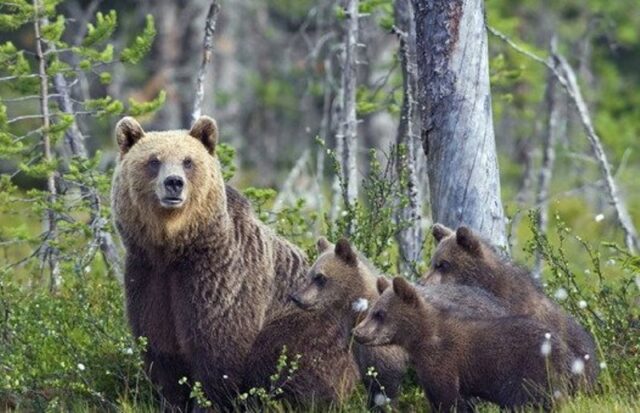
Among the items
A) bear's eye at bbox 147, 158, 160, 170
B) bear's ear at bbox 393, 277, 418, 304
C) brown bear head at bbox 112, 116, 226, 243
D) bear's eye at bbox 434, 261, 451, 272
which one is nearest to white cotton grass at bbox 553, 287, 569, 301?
bear's eye at bbox 434, 261, 451, 272

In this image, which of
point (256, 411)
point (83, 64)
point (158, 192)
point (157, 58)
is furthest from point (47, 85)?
point (157, 58)

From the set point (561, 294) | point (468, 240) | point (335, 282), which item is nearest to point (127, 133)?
point (335, 282)

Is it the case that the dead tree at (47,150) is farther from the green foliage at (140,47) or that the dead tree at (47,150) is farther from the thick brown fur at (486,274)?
the thick brown fur at (486,274)

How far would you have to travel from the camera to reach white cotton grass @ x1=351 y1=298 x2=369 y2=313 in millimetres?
8758

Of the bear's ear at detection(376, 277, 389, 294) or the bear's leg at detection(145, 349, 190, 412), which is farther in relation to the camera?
the bear's leg at detection(145, 349, 190, 412)

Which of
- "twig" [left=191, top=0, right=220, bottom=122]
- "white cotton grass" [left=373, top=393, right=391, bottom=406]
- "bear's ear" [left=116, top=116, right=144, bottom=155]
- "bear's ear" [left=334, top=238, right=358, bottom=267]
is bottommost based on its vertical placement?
"white cotton grass" [left=373, top=393, right=391, bottom=406]

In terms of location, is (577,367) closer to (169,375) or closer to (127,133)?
(169,375)

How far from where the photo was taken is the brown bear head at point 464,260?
9.02 metres

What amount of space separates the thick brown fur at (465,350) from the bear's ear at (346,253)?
20.3 inches

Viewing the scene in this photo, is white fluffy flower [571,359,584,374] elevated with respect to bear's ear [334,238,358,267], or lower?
lower

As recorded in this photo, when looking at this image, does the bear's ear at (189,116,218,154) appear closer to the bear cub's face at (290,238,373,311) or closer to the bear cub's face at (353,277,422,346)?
the bear cub's face at (290,238,373,311)

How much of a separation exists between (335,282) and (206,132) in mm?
1227

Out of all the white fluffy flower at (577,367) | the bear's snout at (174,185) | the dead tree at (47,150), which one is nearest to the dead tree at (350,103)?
the dead tree at (47,150)

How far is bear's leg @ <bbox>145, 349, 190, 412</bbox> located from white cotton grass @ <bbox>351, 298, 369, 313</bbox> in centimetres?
107
